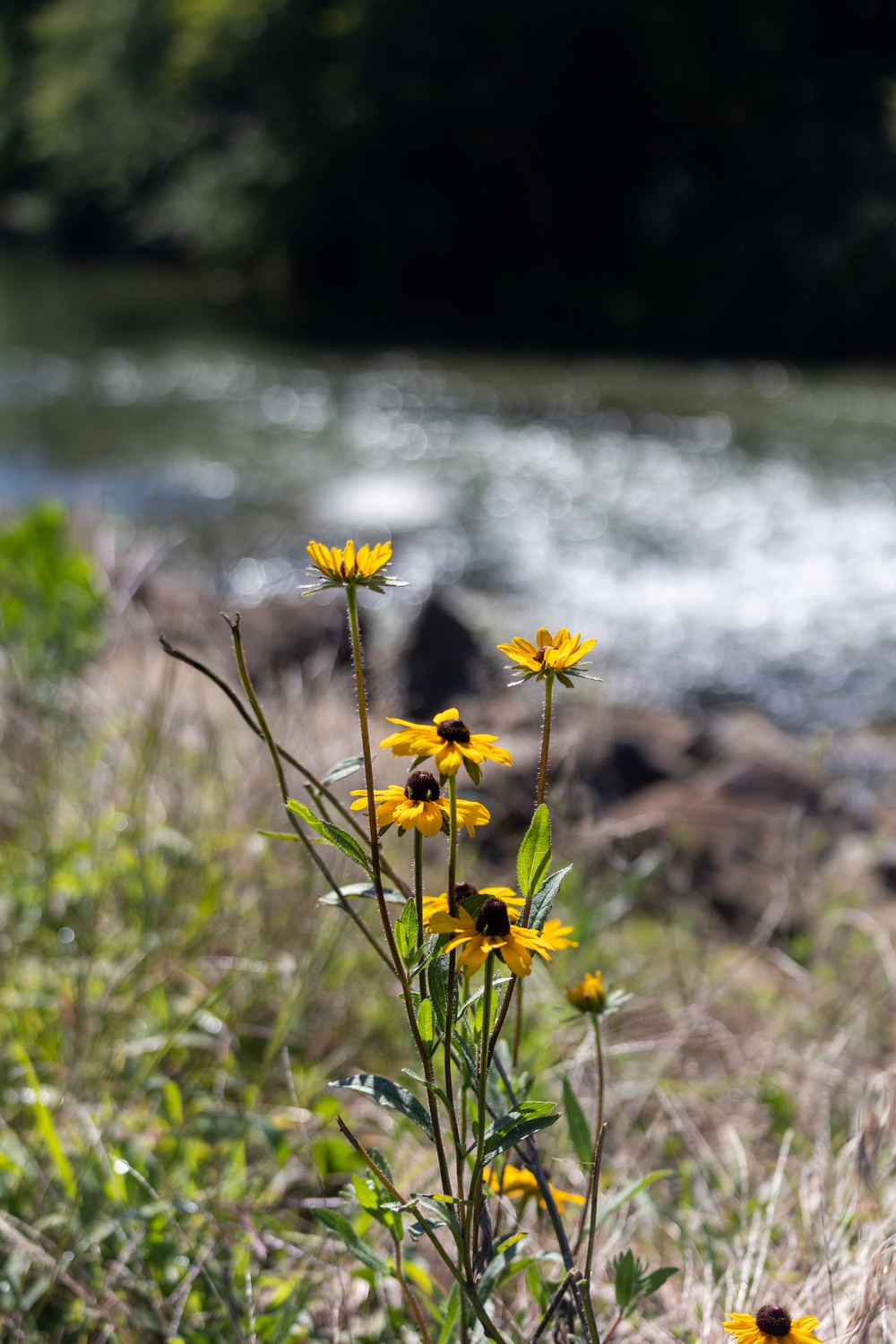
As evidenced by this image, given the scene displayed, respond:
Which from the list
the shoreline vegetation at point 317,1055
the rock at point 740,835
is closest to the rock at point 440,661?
the rock at point 740,835

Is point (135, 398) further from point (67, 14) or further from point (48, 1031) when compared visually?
→ point (67, 14)

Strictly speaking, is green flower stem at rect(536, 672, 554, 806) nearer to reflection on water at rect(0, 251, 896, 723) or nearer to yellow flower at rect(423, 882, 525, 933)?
yellow flower at rect(423, 882, 525, 933)

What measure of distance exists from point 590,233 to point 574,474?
10091 millimetres

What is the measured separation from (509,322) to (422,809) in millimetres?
15426

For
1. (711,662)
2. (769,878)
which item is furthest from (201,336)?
(769,878)

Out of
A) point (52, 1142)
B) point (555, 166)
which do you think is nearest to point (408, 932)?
point (52, 1142)

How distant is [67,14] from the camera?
23141 mm

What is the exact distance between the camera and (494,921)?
34.6 inches

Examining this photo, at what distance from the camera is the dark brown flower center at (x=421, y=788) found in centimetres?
91

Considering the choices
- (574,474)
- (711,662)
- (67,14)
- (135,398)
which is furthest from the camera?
(67,14)

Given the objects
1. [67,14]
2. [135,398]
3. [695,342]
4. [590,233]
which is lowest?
[135,398]

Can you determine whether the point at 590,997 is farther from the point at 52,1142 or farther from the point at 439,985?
the point at 52,1142

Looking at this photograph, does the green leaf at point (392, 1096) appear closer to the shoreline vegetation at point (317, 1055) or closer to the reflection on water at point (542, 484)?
the shoreline vegetation at point (317, 1055)

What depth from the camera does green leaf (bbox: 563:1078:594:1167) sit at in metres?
1.12
